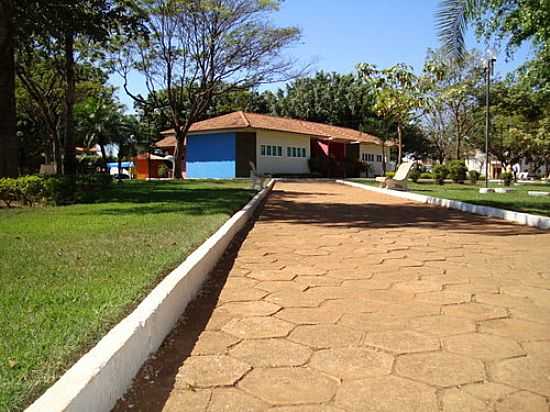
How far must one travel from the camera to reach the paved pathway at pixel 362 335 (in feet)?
8.89

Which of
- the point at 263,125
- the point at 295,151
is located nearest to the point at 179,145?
the point at 263,125

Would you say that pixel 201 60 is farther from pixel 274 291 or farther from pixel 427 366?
pixel 427 366

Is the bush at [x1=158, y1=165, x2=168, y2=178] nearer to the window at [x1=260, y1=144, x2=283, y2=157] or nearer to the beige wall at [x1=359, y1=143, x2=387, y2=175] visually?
the window at [x1=260, y1=144, x2=283, y2=157]

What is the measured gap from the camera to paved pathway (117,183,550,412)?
271 cm

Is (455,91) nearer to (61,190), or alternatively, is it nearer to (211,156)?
(211,156)

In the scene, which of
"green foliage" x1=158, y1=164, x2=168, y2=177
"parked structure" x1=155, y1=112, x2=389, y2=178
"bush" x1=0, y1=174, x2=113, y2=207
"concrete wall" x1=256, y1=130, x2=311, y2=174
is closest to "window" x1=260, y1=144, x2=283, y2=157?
"parked structure" x1=155, y1=112, x2=389, y2=178

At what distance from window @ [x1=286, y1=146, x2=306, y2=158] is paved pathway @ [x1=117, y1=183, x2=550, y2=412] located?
29.0 metres

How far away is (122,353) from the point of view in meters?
2.72

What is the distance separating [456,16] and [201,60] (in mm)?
22822

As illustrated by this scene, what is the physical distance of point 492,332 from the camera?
3668 millimetres

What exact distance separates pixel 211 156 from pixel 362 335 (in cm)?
3090

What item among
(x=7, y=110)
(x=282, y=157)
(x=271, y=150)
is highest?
(x=7, y=110)

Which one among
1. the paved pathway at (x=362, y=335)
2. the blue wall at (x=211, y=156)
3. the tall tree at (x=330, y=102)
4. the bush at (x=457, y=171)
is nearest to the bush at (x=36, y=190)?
the paved pathway at (x=362, y=335)

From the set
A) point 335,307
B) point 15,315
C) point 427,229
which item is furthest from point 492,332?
point 427,229
